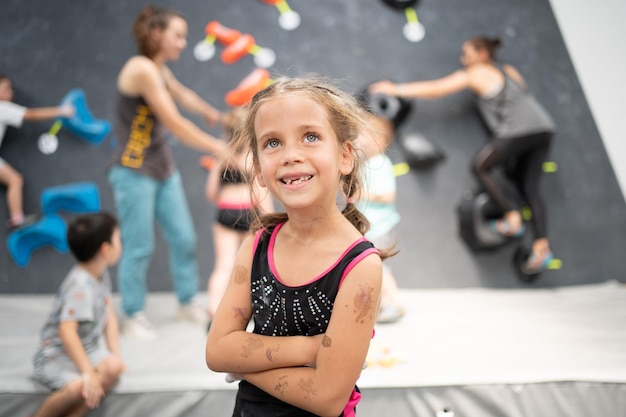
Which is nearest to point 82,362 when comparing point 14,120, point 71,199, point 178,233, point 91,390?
point 91,390

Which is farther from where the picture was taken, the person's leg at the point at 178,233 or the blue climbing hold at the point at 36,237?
the blue climbing hold at the point at 36,237

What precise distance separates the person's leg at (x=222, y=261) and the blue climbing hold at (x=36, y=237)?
1.10 meters

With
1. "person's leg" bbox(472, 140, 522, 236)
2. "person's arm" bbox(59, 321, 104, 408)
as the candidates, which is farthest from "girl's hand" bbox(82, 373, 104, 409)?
"person's leg" bbox(472, 140, 522, 236)

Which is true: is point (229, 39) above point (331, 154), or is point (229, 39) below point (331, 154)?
above

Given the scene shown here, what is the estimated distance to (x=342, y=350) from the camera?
0.95 metres

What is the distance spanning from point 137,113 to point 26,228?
117 centimetres

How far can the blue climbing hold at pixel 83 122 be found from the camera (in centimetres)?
324

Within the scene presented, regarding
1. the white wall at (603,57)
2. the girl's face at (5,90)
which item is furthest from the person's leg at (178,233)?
the white wall at (603,57)

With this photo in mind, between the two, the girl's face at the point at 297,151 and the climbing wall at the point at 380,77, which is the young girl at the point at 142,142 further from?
the girl's face at the point at 297,151

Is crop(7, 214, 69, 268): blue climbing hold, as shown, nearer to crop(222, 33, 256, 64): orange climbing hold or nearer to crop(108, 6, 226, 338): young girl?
crop(108, 6, 226, 338): young girl

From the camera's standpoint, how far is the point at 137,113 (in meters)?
2.54

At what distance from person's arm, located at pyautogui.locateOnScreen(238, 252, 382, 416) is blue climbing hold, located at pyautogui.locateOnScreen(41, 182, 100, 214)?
257 cm

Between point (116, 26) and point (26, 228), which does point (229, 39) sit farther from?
point (26, 228)

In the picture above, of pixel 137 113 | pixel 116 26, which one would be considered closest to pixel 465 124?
pixel 137 113
